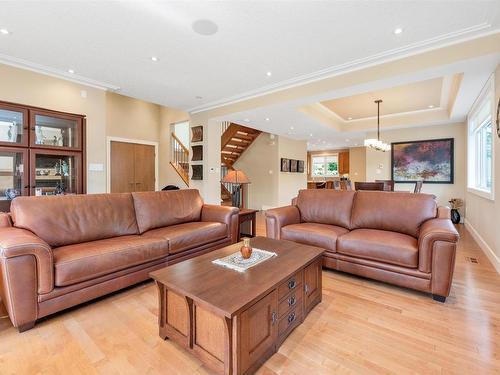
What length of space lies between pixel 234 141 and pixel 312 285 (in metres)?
6.38

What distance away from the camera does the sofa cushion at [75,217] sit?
224cm

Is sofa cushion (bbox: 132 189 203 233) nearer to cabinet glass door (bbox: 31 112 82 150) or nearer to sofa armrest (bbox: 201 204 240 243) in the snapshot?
sofa armrest (bbox: 201 204 240 243)

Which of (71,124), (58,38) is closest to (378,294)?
(58,38)

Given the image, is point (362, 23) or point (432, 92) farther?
point (432, 92)

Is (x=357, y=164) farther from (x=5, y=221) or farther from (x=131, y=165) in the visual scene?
(x=5, y=221)

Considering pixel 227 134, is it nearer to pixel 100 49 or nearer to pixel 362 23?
pixel 100 49

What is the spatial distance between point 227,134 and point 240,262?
19.5 ft

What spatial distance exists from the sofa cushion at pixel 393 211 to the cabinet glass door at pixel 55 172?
4.37 m

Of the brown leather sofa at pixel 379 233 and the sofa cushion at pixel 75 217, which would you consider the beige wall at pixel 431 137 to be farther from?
the sofa cushion at pixel 75 217

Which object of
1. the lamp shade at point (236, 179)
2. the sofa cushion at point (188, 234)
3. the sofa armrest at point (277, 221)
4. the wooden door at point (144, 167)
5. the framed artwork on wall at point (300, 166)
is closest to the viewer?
the sofa cushion at point (188, 234)

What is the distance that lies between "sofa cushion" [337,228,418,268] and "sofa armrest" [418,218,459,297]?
8 centimetres

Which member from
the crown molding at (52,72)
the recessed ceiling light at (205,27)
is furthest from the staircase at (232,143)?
the recessed ceiling light at (205,27)

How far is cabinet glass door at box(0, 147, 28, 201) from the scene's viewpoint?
11.3 ft

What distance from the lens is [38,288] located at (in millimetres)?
1775
